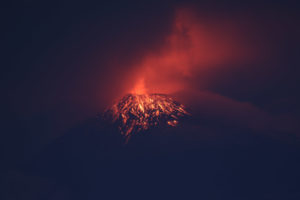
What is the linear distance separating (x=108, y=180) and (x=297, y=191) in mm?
25924

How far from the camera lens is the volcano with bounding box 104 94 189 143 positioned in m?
53.0

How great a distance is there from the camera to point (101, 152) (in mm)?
53812

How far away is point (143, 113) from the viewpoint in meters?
55.2

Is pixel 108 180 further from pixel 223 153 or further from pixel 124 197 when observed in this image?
pixel 223 153

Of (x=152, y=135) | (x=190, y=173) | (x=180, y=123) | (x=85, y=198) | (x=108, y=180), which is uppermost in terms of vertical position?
(x=180, y=123)

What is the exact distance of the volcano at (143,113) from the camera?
2088 inches

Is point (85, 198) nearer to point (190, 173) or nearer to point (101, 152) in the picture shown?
point (101, 152)

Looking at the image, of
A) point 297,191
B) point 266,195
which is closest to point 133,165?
point 266,195

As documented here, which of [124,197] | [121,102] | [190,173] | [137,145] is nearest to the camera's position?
[124,197]

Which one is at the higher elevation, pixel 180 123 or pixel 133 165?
pixel 180 123

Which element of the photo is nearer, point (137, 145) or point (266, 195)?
point (266, 195)

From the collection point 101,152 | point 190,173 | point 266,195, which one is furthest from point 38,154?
point 266,195

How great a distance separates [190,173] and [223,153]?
6.86 meters

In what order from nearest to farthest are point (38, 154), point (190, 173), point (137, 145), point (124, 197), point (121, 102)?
point (124, 197) → point (190, 173) → point (137, 145) → point (121, 102) → point (38, 154)
